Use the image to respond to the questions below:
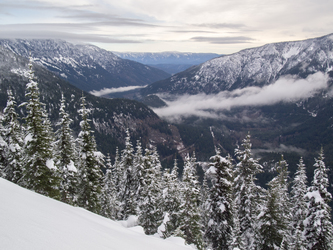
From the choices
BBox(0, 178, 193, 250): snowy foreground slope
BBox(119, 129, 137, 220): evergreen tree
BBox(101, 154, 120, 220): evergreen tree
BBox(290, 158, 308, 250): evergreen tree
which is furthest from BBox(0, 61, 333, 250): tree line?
BBox(0, 178, 193, 250): snowy foreground slope

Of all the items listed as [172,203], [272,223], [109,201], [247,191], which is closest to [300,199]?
[272,223]

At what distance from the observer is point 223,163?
20.8 meters

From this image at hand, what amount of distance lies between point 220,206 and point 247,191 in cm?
528

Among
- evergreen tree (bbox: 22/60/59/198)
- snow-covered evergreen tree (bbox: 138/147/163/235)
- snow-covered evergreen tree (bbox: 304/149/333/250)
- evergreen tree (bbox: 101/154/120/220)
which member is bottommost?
evergreen tree (bbox: 101/154/120/220)

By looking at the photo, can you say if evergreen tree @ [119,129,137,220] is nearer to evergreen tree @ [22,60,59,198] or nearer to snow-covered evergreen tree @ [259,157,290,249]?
evergreen tree @ [22,60,59,198]

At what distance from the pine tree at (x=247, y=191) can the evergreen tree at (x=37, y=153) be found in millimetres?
20891

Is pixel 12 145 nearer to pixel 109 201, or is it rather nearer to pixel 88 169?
pixel 88 169

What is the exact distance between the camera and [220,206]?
67.5 ft

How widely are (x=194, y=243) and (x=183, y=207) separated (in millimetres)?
4116

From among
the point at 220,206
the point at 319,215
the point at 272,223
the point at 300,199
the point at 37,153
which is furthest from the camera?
the point at 300,199

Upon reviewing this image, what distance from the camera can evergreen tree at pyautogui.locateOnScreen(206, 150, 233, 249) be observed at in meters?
20.8

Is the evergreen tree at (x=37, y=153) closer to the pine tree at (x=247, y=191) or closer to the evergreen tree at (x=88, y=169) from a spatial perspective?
the evergreen tree at (x=88, y=169)

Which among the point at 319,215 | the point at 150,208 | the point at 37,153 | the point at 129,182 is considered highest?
the point at 37,153

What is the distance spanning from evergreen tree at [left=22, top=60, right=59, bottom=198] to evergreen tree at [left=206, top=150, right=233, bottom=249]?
16803 mm
